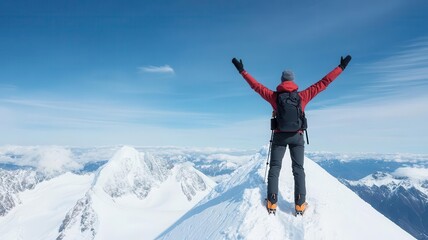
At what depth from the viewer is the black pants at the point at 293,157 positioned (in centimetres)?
1075

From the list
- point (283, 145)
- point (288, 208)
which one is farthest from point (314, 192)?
point (283, 145)

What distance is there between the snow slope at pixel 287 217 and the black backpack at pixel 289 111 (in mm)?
2590

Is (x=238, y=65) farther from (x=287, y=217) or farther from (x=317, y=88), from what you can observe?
(x=287, y=217)

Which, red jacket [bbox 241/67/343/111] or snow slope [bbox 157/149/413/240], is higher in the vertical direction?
red jacket [bbox 241/67/343/111]

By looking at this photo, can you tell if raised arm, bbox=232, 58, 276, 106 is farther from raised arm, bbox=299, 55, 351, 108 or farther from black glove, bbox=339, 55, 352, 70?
black glove, bbox=339, 55, 352, 70

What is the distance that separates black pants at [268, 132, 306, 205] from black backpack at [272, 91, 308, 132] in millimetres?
399

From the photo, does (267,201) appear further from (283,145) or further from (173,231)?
(173,231)

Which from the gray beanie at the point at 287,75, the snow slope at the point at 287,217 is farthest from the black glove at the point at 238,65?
the snow slope at the point at 287,217

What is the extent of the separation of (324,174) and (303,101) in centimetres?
464

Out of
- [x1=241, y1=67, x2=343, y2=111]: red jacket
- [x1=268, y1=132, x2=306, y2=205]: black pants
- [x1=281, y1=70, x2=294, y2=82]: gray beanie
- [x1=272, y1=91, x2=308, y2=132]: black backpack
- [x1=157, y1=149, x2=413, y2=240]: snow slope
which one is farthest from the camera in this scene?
[x1=241, y1=67, x2=343, y2=111]: red jacket

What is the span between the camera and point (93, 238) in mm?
192625

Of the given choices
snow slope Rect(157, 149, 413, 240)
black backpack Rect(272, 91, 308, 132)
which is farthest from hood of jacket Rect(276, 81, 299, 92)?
snow slope Rect(157, 149, 413, 240)

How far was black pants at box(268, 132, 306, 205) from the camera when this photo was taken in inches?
423

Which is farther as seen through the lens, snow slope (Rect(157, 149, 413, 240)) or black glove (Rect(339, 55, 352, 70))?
black glove (Rect(339, 55, 352, 70))
